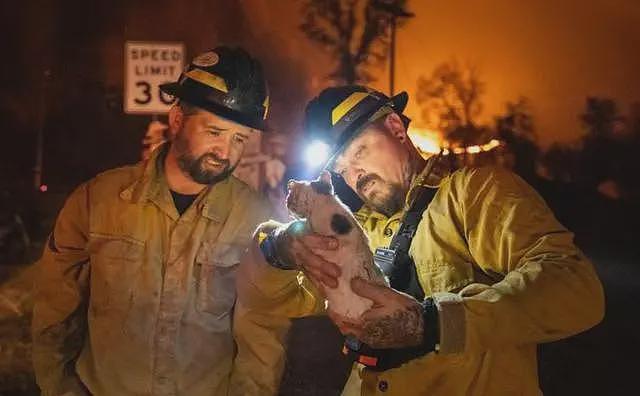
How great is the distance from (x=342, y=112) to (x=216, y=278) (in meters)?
1.02

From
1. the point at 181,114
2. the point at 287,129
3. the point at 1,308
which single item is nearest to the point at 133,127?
the point at 287,129

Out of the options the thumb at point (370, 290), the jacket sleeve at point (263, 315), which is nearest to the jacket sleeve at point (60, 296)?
the jacket sleeve at point (263, 315)

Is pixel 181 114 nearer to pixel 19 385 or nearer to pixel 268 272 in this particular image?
pixel 268 272

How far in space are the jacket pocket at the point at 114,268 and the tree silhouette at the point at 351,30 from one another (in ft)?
39.6

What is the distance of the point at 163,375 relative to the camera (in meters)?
3.13

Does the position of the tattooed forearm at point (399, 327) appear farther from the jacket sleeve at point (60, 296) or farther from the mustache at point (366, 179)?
the jacket sleeve at point (60, 296)

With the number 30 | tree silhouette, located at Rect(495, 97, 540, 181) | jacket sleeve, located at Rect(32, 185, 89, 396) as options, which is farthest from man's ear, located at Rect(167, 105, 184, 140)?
tree silhouette, located at Rect(495, 97, 540, 181)

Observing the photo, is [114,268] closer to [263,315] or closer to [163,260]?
[163,260]

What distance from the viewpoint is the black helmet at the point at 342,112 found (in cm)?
Answer: 284

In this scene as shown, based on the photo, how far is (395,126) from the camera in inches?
116

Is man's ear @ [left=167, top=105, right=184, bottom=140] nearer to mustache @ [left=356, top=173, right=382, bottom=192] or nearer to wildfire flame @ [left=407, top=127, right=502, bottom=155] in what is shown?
mustache @ [left=356, top=173, right=382, bottom=192]

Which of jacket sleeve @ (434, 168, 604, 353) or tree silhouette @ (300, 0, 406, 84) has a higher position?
tree silhouette @ (300, 0, 406, 84)

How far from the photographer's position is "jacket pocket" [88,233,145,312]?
124 inches

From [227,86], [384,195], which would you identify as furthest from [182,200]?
[384,195]
